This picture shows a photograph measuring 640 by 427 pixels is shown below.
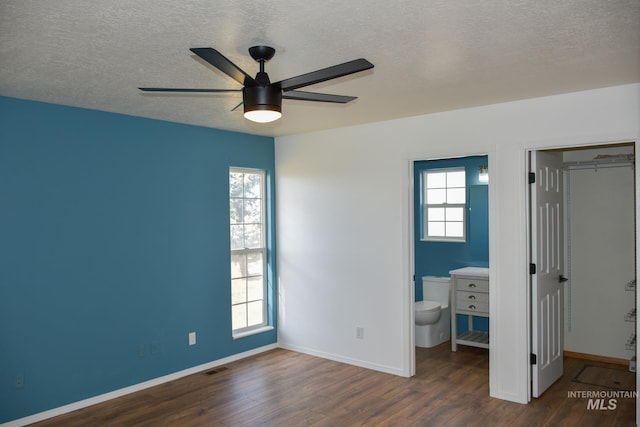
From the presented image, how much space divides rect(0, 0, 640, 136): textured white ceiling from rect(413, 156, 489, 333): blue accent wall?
2.02 m

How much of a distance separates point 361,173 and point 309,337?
6.28 feet

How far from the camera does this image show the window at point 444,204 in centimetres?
592

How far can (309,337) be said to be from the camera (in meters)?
5.40

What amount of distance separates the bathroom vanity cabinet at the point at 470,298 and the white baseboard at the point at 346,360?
1.02 metres

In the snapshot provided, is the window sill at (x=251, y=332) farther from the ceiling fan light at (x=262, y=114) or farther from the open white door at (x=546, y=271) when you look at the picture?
the ceiling fan light at (x=262, y=114)

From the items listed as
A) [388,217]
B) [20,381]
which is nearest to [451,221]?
[388,217]

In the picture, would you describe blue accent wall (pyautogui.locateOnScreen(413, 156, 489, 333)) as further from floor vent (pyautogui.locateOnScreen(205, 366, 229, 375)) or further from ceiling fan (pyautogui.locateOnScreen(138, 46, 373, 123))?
ceiling fan (pyautogui.locateOnScreen(138, 46, 373, 123))

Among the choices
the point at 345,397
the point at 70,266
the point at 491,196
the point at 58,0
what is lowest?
the point at 345,397

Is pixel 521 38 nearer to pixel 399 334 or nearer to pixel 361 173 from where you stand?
pixel 361 173

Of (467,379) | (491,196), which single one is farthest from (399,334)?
(491,196)

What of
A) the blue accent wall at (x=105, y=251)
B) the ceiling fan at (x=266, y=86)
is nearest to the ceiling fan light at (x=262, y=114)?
the ceiling fan at (x=266, y=86)

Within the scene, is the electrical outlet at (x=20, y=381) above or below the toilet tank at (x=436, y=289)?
below

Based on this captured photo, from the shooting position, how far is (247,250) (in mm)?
5465

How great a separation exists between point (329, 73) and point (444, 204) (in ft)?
13.5
